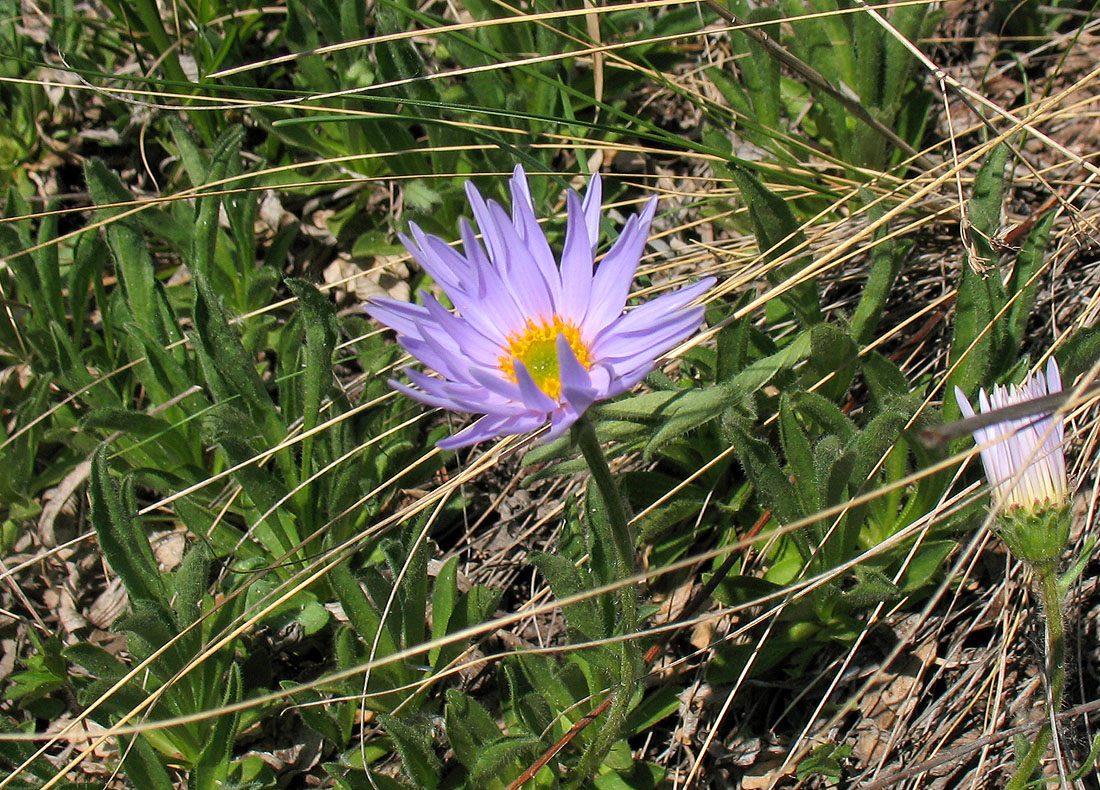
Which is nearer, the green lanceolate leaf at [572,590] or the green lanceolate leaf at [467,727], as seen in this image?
the green lanceolate leaf at [572,590]

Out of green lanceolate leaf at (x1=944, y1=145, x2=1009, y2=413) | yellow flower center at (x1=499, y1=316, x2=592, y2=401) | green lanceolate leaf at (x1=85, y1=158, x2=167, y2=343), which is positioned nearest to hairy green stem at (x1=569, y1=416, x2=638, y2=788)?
yellow flower center at (x1=499, y1=316, x2=592, y2=401)

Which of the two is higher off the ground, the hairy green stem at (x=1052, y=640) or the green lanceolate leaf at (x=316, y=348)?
the green lanceolate leaf at (x=316, y=348)

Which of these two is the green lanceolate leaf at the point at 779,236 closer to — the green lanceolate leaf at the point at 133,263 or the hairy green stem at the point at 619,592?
the hairy green stem at the point at 619,592

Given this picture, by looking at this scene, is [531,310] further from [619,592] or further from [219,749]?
[219,749]

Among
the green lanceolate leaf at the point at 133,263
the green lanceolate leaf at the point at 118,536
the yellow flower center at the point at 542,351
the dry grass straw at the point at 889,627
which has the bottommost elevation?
the dry grass straw at the point at 889,627

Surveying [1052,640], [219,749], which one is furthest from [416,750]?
[1052,640]

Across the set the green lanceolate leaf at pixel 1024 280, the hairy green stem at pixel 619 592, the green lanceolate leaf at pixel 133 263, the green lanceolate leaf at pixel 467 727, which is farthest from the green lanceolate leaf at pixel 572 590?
the green lanceolate leaf at pixel 133 263

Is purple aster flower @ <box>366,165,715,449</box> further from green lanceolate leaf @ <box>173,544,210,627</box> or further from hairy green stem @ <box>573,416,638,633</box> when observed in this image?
green lanceolate leaf @ <box>173,544,210,627</box>
